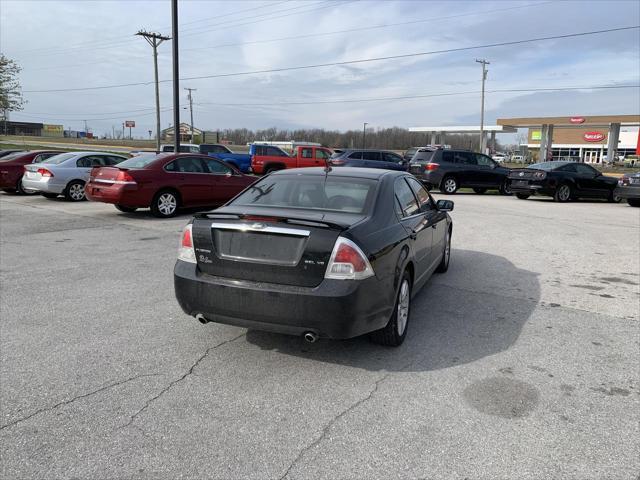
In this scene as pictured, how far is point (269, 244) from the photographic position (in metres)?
3.72

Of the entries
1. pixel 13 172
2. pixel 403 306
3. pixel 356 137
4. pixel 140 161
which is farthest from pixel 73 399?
pixel 356 137

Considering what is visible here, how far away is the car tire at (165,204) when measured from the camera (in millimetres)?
11398

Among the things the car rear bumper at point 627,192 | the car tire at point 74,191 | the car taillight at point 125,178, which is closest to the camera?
the car taillight at point 125,178

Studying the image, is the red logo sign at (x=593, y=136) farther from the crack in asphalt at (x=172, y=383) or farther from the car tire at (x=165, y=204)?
the crack in asphalt at (x=172, y=383)

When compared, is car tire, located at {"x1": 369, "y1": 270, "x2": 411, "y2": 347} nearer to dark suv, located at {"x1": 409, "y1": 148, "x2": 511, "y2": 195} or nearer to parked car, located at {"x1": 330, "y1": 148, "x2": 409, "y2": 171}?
dark suv, located at {"x1": 409, "y1": 148, "x2": 511, "y2": 195}

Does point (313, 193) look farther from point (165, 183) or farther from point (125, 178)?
point (165, 183)

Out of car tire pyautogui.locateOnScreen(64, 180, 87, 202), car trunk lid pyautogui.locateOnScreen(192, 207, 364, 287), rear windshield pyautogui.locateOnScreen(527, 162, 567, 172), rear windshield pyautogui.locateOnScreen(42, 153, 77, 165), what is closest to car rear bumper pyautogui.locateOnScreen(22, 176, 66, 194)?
car tire pyautogui.locateOnScreen(64, 180, 87, 202)

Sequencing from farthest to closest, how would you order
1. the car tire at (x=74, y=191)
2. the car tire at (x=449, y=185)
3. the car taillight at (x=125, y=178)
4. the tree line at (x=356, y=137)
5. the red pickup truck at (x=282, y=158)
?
the tree line at (x=356, y=137) < the red pickup truck at (x=282, y=158) < the car tire at (x=449, y=185) < the car tire at (x=74, y=191) < the car taillight at (x=125, y=178)

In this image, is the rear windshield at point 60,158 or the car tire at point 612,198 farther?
the car tire at point 612,198

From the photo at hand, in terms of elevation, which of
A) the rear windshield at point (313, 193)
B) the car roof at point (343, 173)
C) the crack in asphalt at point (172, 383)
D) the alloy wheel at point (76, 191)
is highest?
the car roof at point (343, 173)

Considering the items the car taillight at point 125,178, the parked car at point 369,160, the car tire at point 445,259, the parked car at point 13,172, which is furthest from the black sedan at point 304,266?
the parked car at point 369,160

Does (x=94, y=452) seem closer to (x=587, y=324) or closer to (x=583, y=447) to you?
(x=583, y=447)

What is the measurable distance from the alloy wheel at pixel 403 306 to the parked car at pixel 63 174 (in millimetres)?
12921

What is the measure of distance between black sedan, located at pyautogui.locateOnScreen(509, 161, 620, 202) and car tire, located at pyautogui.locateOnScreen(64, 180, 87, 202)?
14959 millimetres
